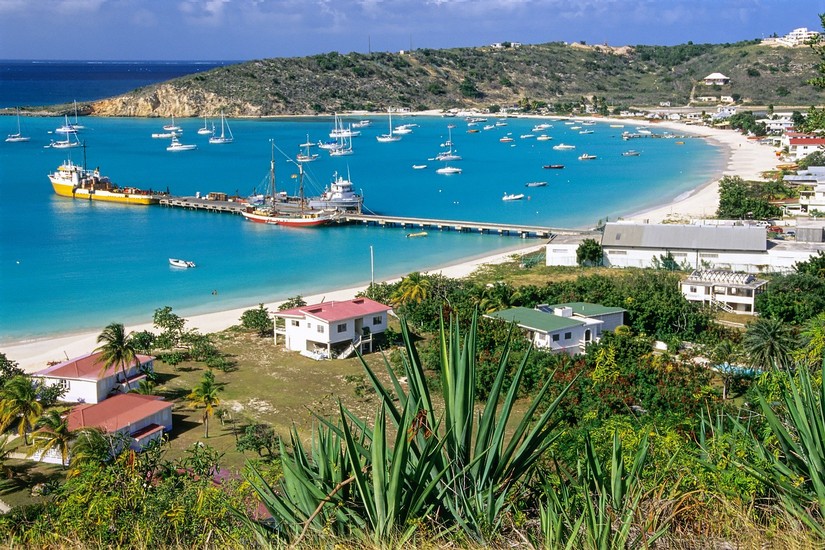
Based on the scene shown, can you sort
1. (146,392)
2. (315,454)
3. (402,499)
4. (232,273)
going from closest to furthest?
(402,499), (315,454), (146,392), (232,273)

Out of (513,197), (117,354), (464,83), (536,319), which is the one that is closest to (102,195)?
(513,197)

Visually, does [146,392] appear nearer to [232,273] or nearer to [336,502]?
[336,502]

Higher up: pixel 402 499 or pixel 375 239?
pixel 402 499

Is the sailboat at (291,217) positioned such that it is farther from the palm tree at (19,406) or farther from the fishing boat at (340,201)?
the palm tree at (19,406)

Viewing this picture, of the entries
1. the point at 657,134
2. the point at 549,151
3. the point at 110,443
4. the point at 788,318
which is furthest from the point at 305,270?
the point at 657,134

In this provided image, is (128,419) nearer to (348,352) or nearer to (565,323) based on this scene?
(348,352)

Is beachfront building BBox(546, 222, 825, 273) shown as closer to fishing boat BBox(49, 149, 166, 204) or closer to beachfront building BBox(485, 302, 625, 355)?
beachfront building BBox(485, 302, 625, 355)
